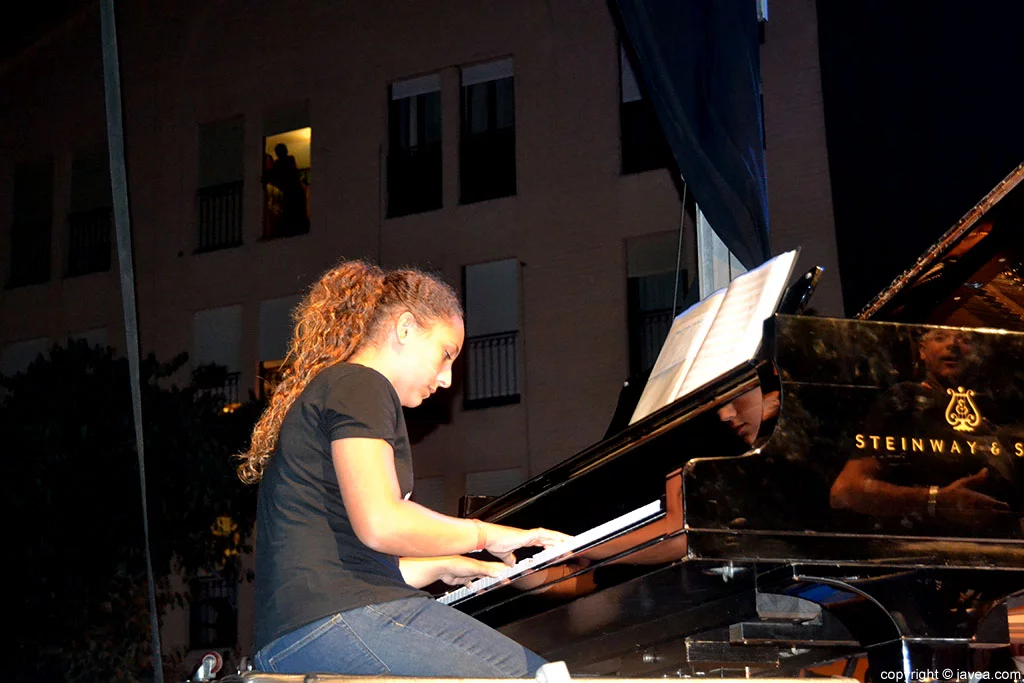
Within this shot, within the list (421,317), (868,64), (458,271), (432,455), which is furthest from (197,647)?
(421,317)

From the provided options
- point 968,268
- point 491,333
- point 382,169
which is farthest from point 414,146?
point 968,268

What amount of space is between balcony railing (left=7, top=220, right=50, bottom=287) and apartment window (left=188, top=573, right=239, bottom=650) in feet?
15.6

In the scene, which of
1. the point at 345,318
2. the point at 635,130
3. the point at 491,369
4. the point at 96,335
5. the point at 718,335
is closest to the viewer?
the point at 345,318

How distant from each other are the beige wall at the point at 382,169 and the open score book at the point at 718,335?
8.19 m

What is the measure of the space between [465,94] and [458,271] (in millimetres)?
2088

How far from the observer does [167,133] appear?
1530 cm

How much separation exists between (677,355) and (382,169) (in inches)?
448

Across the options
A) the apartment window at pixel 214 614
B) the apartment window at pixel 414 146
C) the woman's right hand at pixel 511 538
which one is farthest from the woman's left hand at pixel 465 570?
the apartment window at pixel 214 614

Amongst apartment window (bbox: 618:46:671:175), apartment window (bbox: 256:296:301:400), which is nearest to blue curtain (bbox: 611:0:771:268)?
apartment window (bbox: 618:46:671:175)

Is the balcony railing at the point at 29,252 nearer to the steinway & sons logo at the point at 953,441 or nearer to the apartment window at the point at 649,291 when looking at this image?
the apartment window at the point at 649,291

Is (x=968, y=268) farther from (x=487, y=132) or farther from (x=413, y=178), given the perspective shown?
(x=413, y=178)

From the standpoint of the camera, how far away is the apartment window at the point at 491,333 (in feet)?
42.8

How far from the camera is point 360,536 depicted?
2.21 metres

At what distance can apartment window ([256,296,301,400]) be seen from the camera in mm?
14016
